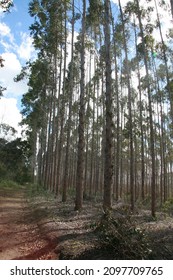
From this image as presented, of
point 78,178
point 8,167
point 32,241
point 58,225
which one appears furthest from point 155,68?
point 8,167

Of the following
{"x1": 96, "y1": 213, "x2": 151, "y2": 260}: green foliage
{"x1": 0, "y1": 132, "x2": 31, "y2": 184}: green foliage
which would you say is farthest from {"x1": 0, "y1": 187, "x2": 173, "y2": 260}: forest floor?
{"x1": 0, "y1": 132, "x2": 31, "y2": 184}: green foliage

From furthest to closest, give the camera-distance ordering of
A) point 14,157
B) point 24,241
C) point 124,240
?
point 14,157
point 24,241
point 124,240

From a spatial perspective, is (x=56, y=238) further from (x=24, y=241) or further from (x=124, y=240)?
(x=124, y=240)

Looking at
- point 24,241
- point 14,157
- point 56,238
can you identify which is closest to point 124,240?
point 56,238

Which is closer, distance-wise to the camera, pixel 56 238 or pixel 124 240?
pixel 124 240

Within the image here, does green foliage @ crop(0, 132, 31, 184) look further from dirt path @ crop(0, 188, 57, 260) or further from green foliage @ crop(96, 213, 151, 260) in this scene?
green foliage @ crop(96, 213, 151, 260)

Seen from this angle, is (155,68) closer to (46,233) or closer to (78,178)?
(78,178)

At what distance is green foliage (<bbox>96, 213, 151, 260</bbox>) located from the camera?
6055 millimetres

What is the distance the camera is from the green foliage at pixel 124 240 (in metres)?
6.05

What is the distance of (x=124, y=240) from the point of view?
6289mm

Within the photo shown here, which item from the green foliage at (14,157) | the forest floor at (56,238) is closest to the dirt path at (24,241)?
the forest floor at (56,238)

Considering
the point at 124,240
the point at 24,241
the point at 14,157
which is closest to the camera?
the point at 124,240

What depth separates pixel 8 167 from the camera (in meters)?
42.7
